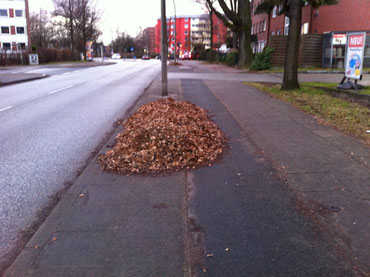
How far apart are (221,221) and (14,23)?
7972 cm

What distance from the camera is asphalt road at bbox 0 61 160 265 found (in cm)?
441

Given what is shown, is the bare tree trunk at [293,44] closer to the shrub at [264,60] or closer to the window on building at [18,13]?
the shrub at [264,60]

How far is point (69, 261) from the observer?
314 cm

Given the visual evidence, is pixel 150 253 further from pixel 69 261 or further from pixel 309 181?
pixel 309 181

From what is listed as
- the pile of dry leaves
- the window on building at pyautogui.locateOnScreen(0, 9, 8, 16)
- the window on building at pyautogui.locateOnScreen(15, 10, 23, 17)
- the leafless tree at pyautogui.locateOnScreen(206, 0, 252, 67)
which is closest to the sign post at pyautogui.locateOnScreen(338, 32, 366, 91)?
the pile of dry leaves

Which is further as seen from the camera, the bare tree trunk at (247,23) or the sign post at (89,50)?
the sign post at (89,50)

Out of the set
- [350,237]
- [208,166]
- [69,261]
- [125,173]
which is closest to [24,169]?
[125,173]

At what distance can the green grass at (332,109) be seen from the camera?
26.8 feet

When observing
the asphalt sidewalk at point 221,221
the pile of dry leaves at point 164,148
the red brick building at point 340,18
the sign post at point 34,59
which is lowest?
the asphalt sidewalk at point 221,221

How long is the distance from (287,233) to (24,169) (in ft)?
13.2

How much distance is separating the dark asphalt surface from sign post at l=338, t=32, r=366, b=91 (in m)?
8.97

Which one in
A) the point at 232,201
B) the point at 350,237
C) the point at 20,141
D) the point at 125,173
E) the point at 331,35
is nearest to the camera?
the point at 350,237

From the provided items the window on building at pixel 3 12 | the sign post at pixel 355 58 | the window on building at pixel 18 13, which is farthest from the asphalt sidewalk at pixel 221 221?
the window on building at pixel 3 12

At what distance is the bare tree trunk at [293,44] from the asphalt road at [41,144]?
20.1ft
